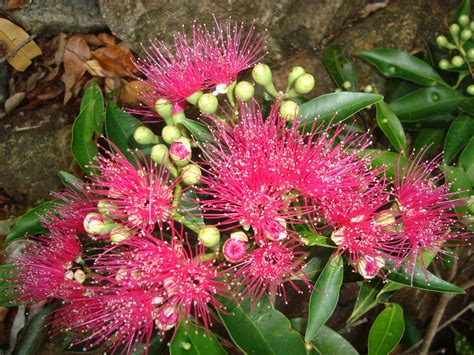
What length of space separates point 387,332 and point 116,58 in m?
1.64

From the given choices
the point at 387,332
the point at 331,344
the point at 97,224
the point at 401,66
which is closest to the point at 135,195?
the point at 97,224

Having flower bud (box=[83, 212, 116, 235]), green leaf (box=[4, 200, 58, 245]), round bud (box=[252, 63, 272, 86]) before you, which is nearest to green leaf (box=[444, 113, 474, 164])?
round bud (box=[252, 63, 272, 86])

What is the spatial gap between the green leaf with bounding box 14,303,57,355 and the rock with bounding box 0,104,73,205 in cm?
62

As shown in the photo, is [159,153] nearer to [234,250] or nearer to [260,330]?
[234,250]

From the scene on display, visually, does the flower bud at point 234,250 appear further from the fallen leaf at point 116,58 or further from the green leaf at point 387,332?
the fallen leaf at point 116,58

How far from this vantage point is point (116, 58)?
2.27 meters

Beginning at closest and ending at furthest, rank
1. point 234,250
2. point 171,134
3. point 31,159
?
1. point 234,250
2. point 171,134
3. point 31,159

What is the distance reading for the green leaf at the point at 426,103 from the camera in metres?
2.07

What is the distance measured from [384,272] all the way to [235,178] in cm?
59

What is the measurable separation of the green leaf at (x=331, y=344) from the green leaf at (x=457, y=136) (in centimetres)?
85

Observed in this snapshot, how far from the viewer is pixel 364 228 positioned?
137 centimetres

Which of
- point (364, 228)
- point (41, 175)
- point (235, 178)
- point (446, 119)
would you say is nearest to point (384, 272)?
point (364, 228)

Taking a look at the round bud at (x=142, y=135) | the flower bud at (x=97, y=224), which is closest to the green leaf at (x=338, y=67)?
the round bud at (x=142, y=135)

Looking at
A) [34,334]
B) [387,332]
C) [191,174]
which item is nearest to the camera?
[191,174]
